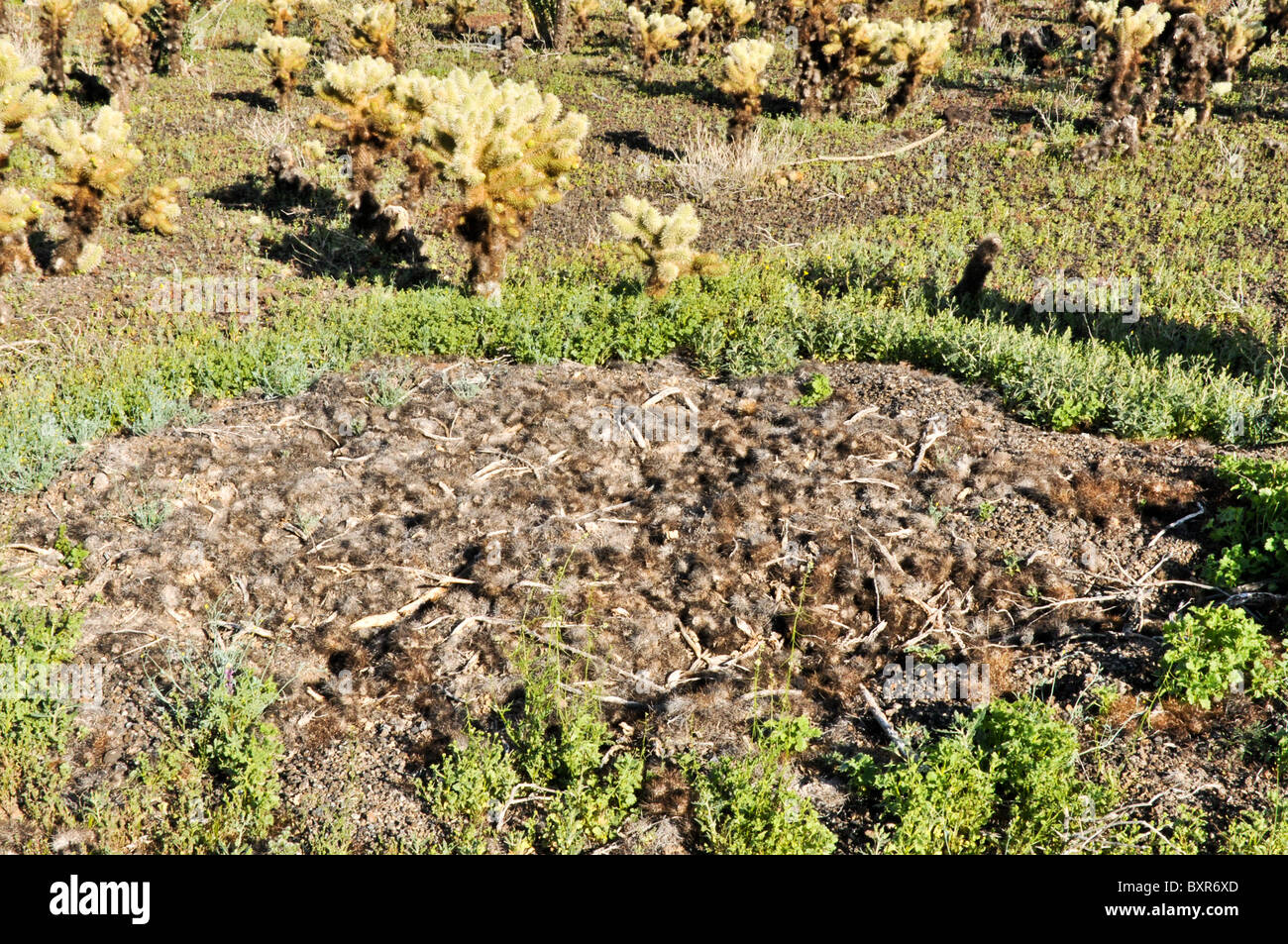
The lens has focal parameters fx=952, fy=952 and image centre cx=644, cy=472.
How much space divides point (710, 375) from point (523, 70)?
11336mm

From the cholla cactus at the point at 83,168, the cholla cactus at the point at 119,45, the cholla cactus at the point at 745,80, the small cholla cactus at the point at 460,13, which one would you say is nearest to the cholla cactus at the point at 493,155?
the cholla cactus at the point at 83,168

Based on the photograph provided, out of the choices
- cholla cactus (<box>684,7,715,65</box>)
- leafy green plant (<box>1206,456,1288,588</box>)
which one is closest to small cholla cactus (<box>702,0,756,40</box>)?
cholla cactus (<box>684,7,715,65</box>)

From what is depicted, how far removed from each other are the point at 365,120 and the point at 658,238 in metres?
3.97

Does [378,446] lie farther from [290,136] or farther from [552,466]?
[290,136]

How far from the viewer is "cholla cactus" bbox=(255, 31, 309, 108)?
13297 mm

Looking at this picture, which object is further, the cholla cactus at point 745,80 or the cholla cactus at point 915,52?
the cholla cactus at point 915,52

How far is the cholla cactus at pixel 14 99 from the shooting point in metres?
7.62

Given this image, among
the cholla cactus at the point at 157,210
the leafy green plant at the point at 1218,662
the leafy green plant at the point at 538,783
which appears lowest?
the leafy green plant at the point at 538,783

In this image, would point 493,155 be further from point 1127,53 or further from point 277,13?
point 277,13

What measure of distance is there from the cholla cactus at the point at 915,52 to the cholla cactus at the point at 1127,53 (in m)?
2.18

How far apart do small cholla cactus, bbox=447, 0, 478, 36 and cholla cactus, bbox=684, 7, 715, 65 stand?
410 centimetres

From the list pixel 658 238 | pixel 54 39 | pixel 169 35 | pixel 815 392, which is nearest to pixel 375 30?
pixel 169 35

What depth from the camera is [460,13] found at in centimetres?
1786

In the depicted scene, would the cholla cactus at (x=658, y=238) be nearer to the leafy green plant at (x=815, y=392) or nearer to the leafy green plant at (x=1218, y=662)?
the leafy green plant at (x=815, y=392)
